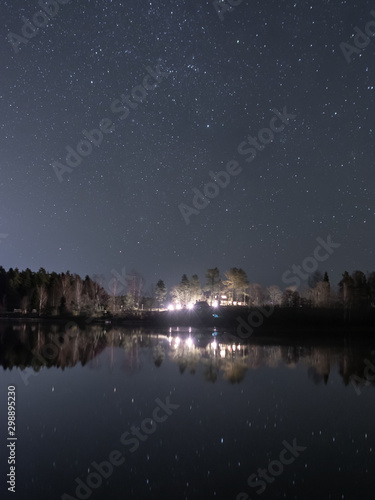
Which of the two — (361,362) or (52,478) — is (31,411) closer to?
(52,478)

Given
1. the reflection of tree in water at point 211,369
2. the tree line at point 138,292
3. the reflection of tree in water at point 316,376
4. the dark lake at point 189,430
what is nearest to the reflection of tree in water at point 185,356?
the dark lake at point 189,430

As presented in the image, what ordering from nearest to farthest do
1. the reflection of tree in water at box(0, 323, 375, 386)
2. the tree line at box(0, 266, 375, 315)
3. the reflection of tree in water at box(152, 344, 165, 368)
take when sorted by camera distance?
the reflection of tree in water at box(0, 323, 375, 386), the reflection of tree in water at box(152, 344, 165, 368), the tree line at box(0, 266, 375, 315)

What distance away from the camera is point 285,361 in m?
31.8

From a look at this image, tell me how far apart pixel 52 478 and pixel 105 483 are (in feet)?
4.58

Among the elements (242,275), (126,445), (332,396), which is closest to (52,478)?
(126,445)

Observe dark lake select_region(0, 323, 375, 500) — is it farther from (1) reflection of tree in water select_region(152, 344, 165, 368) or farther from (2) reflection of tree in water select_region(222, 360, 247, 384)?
(1) reflection of tree in water select_region(152, 344, 165, 368)

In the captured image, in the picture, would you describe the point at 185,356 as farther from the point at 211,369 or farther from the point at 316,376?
the point at 316,376

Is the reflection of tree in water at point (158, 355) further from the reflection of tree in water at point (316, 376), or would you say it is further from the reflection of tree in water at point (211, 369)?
the reflection of tree in water at point (316, 376)

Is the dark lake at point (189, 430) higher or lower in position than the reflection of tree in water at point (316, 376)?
higher

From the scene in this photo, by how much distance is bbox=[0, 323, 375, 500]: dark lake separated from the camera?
1049 cm

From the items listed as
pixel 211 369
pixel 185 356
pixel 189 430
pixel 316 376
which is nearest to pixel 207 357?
pixel 185 356

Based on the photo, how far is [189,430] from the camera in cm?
1474

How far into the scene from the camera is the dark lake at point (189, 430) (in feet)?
34.4

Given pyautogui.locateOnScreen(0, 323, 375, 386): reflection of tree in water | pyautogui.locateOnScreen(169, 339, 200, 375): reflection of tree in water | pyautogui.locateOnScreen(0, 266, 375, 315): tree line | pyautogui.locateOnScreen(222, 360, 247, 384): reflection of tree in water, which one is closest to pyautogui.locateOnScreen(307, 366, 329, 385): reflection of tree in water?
pyautogui.locateOnScreen(0, 323, 375, 386): reflection of tree in water
